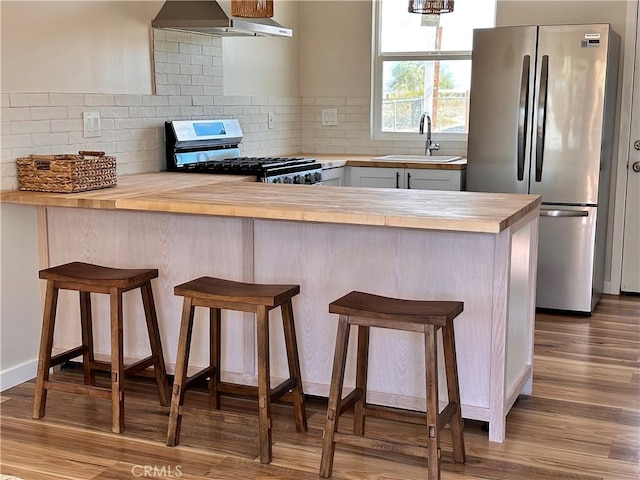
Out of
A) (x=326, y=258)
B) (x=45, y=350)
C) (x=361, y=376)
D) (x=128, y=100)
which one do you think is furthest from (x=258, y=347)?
(x=128, y=100)

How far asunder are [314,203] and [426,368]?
0.87 metres

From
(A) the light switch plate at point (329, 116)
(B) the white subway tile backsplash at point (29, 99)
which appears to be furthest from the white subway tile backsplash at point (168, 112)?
(A) the light switch plate at point (329, 116)

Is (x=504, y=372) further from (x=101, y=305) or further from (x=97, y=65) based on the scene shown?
(x=97, y=65)

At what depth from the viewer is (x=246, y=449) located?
9.65 ft

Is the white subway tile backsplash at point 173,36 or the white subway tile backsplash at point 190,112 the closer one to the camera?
the white subway tile backsplash at point 173,36

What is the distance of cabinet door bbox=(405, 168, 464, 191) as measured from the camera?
5285 millimetres

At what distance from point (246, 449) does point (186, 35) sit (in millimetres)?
2797

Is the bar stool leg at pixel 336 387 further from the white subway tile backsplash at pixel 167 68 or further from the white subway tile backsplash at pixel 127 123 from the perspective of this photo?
the white subway tile backsplash at pixel 167 68

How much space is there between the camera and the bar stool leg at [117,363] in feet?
10.1

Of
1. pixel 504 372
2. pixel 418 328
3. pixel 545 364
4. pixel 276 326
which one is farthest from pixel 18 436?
pixel 545 364

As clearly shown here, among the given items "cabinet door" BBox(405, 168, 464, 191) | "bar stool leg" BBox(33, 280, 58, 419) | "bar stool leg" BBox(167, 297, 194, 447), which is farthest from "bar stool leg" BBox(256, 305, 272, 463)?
"cabinet door" BBox(405, 168, 464, 191)

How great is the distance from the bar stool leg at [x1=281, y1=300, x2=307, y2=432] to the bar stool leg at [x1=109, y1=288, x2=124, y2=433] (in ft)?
2.11

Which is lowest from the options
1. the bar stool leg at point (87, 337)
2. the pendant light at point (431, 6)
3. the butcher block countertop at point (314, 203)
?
the bar stool leg at point (87, 337)

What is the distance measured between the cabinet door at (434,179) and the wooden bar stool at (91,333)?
101 inches
